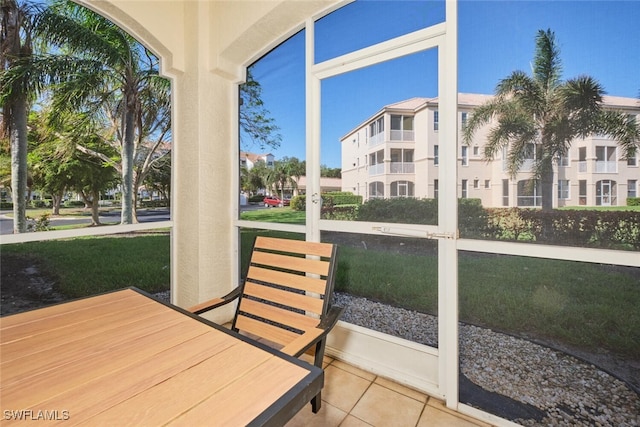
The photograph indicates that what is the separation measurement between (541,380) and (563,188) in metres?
1.02

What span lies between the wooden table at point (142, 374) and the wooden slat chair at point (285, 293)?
1.59ft

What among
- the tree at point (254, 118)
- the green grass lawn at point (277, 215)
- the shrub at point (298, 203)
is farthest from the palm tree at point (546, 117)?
the tree at point (254, 118)

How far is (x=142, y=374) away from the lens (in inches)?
32.4

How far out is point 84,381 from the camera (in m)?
0.79

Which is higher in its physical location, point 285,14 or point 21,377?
point 285,14

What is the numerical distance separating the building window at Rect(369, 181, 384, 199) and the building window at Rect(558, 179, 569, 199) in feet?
3.12

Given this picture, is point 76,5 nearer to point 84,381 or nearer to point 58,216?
point 58,216

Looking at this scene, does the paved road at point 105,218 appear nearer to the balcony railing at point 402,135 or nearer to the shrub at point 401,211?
the shrub at point 401,211

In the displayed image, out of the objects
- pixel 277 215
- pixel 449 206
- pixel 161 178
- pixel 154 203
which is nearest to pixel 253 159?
pixel 277 215

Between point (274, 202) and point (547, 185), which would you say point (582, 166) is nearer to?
point (547, 185)

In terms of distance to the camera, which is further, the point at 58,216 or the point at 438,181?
the point at 58,216

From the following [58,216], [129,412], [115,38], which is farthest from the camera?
[115,38]

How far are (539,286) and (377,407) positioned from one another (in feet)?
3.75

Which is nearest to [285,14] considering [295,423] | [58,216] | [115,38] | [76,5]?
[115,38]
